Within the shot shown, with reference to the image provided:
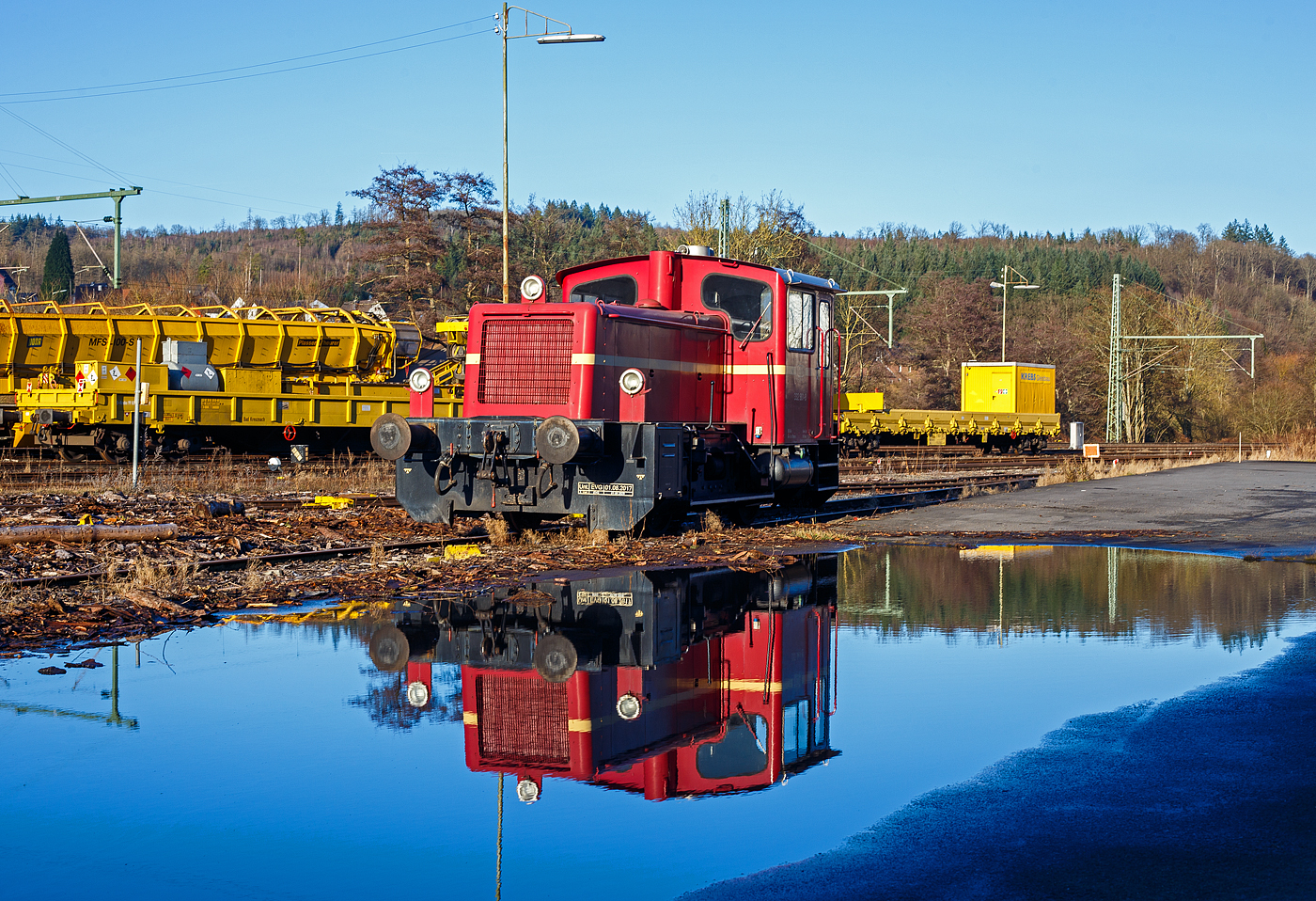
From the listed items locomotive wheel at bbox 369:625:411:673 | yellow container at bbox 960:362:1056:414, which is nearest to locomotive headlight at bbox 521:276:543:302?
locomotive wheel at bbox 369:625:411:673

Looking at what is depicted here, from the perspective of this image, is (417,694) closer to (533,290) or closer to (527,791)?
(527,791)

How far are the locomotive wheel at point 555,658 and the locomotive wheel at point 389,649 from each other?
775 mm

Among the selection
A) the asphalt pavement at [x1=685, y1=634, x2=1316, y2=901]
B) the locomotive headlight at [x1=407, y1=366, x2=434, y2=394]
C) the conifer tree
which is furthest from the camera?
the conifer tree

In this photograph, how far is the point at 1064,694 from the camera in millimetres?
6078

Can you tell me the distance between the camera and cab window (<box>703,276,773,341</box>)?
45.0 ft

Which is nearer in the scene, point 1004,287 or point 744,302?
point 744,302

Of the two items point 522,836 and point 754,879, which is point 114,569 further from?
point 754,879

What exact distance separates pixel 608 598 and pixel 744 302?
597 cm

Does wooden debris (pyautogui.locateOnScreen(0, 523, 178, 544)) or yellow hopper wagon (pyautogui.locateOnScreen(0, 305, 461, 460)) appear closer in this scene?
wooden debris (pyautogui.locateOnScreen(0, 523, 178, 544))

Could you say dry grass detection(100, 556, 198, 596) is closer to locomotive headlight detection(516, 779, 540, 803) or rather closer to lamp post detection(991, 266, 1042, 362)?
locomotive headlight detection(516, 779, 540, 803)

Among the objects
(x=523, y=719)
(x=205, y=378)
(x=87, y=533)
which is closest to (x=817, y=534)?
(x=87, y=533)

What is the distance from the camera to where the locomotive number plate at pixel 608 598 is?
855 centimetres

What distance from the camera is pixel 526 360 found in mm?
12125

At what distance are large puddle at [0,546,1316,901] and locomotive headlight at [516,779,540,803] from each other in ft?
0.04
